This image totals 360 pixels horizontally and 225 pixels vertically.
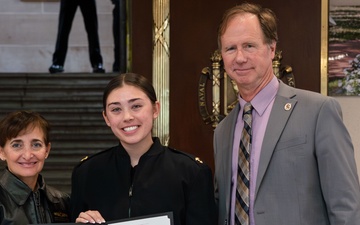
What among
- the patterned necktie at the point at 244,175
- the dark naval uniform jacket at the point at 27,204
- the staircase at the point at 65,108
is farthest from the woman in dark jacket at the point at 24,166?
the staircase at the point at 65,108

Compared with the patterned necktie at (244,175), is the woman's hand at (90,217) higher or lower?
lower

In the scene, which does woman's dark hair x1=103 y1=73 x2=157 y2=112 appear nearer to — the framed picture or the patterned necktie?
the patterned necktie

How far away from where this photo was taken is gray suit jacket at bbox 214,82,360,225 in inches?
79.5

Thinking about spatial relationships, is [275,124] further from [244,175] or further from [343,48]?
[343,48]

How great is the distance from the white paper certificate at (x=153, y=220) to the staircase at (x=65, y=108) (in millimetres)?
2991

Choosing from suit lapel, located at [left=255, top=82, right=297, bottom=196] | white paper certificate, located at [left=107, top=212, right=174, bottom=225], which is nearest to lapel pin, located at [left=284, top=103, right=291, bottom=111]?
suit lapel, located at [left=255, top=82, right=297, bottom=196]

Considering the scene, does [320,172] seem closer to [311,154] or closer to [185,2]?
[311,154]

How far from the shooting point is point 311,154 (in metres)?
2.05

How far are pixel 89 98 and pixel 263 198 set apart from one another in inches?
153

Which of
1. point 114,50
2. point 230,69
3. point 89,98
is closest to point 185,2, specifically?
point 230,69

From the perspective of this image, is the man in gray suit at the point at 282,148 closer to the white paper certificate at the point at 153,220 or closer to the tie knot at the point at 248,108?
the tie knot at the point at 248,108

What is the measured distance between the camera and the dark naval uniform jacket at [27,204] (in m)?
2.29

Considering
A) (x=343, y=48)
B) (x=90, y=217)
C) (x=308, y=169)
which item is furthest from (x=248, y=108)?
(x=343, y=48)

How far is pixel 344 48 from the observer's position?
362 centimetres
